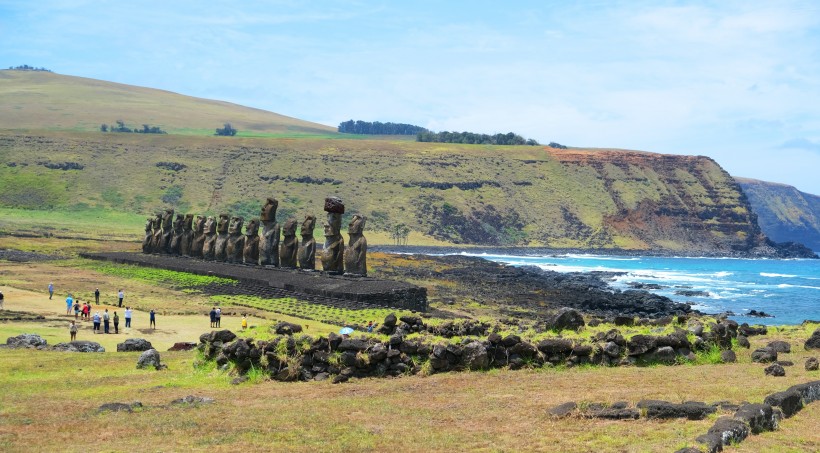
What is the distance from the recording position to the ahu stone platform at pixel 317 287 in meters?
37.5

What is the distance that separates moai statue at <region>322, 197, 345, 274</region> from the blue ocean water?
2202cm

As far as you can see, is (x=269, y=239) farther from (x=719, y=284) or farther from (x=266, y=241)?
(x=719, y=284)

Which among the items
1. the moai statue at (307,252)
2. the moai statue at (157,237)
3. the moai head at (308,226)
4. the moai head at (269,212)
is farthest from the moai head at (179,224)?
the moai statue at (307,252)

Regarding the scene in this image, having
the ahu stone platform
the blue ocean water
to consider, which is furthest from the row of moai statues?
the blue ocean water

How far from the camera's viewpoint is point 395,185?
14325 cm

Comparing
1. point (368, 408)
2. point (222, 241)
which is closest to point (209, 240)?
point (222, 241)

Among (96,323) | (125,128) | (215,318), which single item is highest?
(125,128)

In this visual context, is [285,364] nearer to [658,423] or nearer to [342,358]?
[342,358]

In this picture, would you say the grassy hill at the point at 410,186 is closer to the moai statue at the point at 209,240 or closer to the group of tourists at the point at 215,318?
the moai statue at the point at 209,240

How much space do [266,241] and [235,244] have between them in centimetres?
387

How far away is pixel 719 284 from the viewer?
7962 centimetres

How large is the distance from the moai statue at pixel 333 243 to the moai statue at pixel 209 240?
14.1 metres

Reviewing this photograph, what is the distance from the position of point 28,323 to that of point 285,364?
57.5 ft

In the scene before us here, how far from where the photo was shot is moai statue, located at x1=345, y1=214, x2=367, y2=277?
42656 mm
